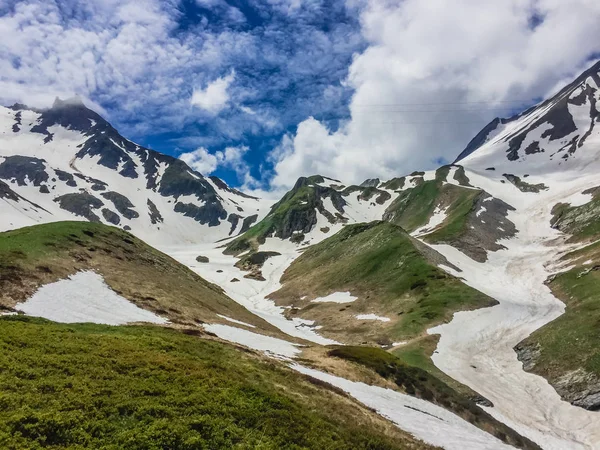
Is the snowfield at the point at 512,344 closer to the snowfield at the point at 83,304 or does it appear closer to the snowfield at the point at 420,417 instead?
the snowfield at the point at 420,417

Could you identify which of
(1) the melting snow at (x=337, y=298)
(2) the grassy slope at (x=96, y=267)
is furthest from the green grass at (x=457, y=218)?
(2) the grassy slope at (x=96, y=267)

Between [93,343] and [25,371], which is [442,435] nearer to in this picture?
[93,343]

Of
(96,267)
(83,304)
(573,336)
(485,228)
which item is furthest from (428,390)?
(485,228)

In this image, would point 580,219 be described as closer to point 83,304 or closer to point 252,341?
point 252,341

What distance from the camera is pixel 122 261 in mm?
63719

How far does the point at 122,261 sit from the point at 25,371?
162 feet

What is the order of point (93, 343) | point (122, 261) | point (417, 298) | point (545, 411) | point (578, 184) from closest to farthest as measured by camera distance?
1. point (93, 343)
2. point (545, 411)
3. point (122, 261)
4. point (417, 298)
5. point (578, 184)

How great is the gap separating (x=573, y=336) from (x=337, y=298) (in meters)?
59.5

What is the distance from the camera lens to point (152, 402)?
17312mm

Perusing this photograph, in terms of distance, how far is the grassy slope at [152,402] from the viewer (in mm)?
14461

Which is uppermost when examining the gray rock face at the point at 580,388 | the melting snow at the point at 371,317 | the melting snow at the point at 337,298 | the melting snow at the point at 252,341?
the melting snow at the point at 337,298

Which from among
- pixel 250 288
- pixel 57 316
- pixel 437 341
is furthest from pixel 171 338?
pixel 250 288

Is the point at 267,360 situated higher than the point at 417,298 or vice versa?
the point at 417,298

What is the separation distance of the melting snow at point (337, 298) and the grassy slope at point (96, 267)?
140 feet
